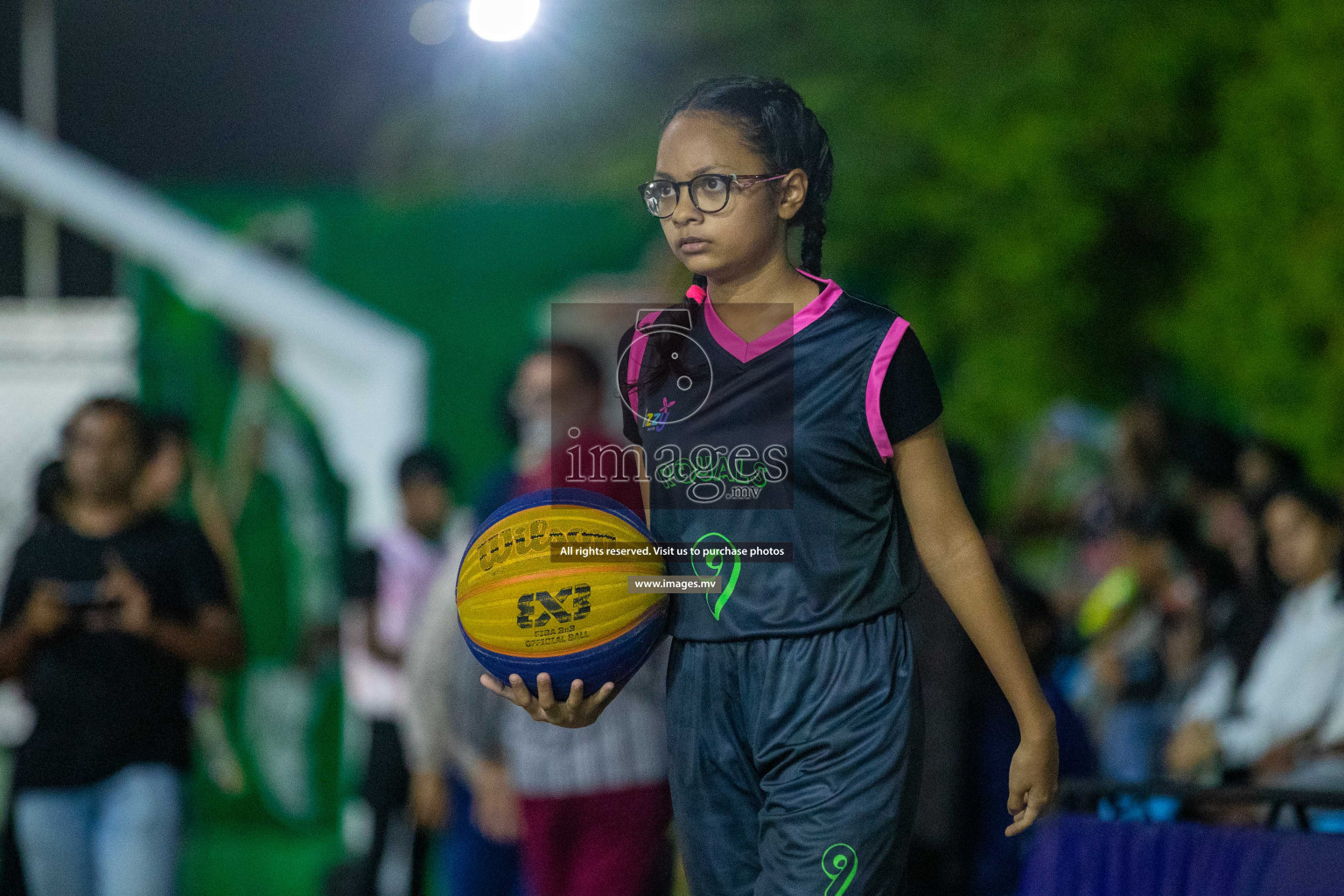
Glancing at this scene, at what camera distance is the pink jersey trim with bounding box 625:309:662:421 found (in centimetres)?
249

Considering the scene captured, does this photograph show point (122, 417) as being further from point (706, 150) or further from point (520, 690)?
point (706, 150)

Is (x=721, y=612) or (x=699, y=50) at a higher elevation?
(x=699, y=50)

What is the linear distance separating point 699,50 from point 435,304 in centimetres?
600

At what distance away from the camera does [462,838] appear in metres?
4.80

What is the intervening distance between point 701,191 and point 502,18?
1.56 m

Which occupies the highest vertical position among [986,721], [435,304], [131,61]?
[131,61]

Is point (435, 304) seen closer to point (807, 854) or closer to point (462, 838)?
point (462, 838)

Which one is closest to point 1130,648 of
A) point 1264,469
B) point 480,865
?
point 1264,469

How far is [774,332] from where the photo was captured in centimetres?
241

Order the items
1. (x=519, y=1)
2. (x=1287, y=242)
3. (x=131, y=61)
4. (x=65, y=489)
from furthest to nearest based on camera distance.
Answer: (x=131, y=61) → (x=1287, y=242) → (x=65, y=489) → (x=519, y=1)

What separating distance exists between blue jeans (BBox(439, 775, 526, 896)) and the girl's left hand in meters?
2.57

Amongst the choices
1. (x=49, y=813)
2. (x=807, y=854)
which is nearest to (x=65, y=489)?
(x=49, y=813)

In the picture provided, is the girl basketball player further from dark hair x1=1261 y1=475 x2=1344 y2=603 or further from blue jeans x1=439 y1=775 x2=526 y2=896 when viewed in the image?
dark hair x1=1261 y1=475 x2=1344 y2=603

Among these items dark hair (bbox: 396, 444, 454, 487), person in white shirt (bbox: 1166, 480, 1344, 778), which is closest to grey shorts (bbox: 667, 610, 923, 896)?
person in white shirt (bbox: 1166, 480, 1344, 778)
